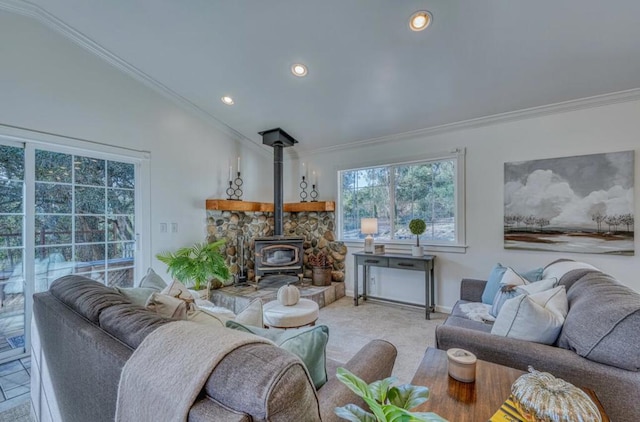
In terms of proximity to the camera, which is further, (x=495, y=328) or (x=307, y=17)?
(x=307, y=17)

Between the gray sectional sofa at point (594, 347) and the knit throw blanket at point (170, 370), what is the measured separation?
4.43 ft

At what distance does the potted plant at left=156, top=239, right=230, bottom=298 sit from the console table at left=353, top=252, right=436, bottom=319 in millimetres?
1844

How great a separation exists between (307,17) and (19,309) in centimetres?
374

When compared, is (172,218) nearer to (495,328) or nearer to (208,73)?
(208,73)

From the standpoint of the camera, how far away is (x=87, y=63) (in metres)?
3.00

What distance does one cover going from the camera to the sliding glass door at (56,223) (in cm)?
262

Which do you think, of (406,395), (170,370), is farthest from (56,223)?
(406,395)

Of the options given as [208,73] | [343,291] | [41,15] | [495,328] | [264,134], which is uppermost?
[41,15]

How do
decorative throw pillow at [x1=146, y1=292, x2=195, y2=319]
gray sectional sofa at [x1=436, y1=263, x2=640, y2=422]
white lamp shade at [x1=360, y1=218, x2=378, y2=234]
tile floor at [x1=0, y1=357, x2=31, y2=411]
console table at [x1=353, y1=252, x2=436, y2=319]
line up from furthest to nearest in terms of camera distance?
white lamp shade at [x1=360, y1=218, x2=378, y2=234], console table at [x1=353, y1=252, x2=436, y2=319], tile floor at [x1=0, y1=357, x2=31, y2=411], decorative throw pillow at [x1=146, y1=292, x2=195, y2=319], gray sectional sofa at [x1=436, y1=263, x2=640, y2=422]

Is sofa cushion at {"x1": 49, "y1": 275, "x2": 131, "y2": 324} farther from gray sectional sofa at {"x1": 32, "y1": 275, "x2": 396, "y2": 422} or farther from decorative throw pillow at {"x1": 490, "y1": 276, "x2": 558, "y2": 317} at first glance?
decorative throw pillow at {"x1": 490, "y1": 276, "x2": 558, "y2": 317}

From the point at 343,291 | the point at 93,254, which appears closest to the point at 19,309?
the point at 93,254

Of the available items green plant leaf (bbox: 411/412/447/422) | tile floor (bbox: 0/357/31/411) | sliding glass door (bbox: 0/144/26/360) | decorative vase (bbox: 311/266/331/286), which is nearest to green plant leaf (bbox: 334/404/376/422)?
green plant leaf (bbox: 411/412/447/422)

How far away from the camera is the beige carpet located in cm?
235

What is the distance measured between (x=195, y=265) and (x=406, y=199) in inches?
114
